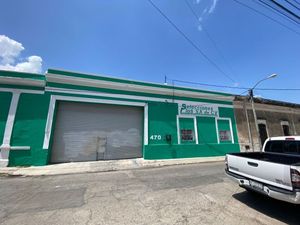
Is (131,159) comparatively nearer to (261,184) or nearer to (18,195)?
(18,195)

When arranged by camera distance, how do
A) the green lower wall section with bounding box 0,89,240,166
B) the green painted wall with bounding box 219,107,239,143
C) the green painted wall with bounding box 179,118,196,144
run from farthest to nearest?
the green painted wall with bounding box 219,107,239,143 → the green painted wall with bounding box 179,118,196,144 → the green lower wall section with bounding box 0,89,240,166

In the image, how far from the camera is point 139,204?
15.6 feet

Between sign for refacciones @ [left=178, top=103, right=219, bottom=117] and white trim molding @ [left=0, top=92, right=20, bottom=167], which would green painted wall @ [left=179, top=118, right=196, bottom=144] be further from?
white trim molding @ [left=0, top=92, right=20, bottom=167]

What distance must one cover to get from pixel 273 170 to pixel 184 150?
34.6 feet

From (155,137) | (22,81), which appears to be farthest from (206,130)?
(22,81)

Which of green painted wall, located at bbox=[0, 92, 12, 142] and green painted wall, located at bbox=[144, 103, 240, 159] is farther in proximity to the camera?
green painted wall, located at bbox=[144, 103, 240, 159]

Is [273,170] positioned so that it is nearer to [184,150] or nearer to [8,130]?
[184,150]

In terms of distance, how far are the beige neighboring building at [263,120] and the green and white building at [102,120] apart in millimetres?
1705

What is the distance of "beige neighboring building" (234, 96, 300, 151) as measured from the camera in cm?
1751

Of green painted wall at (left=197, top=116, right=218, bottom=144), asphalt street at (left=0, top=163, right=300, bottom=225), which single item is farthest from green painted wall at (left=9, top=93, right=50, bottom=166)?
green painted wall at (left=197, top=116, right=218, bottom=144)

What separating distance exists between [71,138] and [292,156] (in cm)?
1166

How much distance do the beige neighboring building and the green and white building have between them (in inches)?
67.1

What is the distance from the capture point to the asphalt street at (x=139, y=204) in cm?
390

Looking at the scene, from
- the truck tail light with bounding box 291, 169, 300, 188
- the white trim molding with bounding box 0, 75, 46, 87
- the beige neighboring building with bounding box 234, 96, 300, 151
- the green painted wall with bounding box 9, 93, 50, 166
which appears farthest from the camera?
the beige neighboring building with bounding box 234, 96, 300, 151
